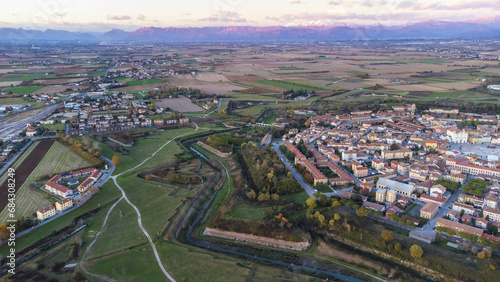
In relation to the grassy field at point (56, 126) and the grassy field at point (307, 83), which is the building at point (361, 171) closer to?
the grassy field at point (56, 126)

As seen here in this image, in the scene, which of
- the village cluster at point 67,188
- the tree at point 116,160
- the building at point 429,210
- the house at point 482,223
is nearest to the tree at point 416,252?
the building at point 429,210

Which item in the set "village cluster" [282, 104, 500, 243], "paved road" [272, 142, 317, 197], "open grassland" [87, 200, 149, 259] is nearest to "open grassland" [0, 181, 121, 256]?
"open grassland" [87, 200, 149, 259]

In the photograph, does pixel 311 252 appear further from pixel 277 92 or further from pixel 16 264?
pixel 277 92

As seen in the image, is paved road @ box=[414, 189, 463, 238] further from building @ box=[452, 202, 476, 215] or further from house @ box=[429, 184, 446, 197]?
house @ box=[429, 184, 446, 197]

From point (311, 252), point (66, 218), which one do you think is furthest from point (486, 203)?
point (66, 218)

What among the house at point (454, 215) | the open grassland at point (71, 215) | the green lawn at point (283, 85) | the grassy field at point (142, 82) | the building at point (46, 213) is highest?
the green lawn at point (283, 85)

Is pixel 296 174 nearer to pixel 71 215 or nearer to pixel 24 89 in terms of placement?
pixel 71 215

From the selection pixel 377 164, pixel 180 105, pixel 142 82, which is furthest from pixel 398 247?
pixel 142 82
